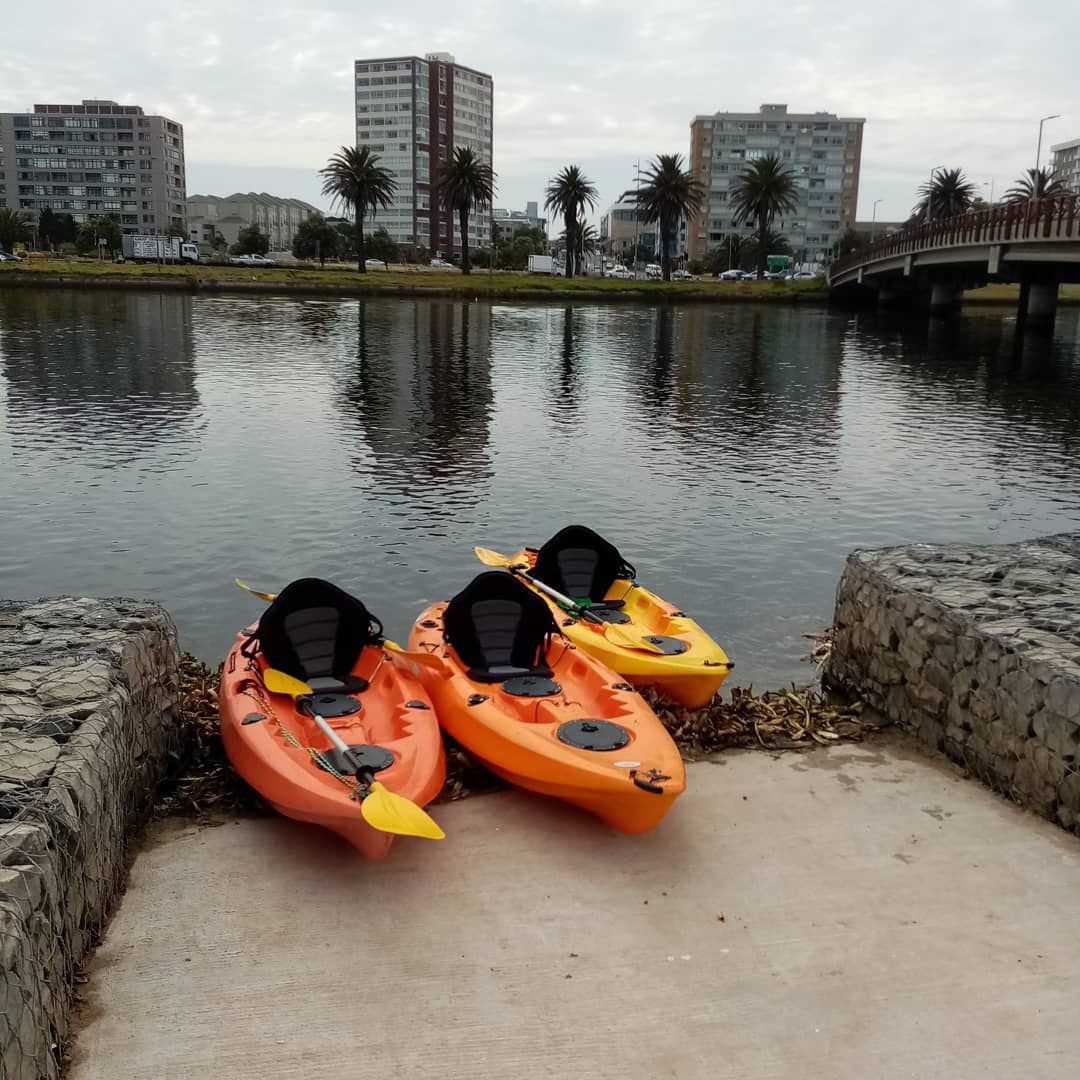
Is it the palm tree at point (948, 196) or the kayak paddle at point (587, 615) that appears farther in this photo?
the palm tree at point (948, 196)

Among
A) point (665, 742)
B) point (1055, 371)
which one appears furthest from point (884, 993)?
point (1055, 371)

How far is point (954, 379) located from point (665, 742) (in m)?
37.0

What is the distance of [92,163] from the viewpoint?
553ft

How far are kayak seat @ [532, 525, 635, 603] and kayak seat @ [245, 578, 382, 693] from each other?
3.06 metres

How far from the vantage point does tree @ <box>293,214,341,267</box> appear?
120m

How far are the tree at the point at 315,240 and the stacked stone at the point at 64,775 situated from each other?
113408 mm

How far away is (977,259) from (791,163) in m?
133

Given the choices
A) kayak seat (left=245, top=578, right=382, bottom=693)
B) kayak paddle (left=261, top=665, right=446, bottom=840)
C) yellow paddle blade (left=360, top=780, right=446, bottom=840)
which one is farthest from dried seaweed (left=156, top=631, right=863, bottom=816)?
yellow paddle blade (left=360, top=780, right=446, bottom=840)

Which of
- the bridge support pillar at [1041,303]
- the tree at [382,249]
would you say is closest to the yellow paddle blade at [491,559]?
the bridge support pillar at [1041,303]

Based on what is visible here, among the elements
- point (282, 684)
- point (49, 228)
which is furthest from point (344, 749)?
point (49, 228)

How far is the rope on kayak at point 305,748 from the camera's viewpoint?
6.84 m

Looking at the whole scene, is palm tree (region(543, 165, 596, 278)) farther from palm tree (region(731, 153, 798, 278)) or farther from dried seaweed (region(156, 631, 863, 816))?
dried seaweed (region(156, 631, 863, 816))

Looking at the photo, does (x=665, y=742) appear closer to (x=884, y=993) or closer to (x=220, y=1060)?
(x=884, y=993)

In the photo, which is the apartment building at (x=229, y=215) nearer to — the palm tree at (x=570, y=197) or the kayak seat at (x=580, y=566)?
the palm tree at (x=570, y=197)
